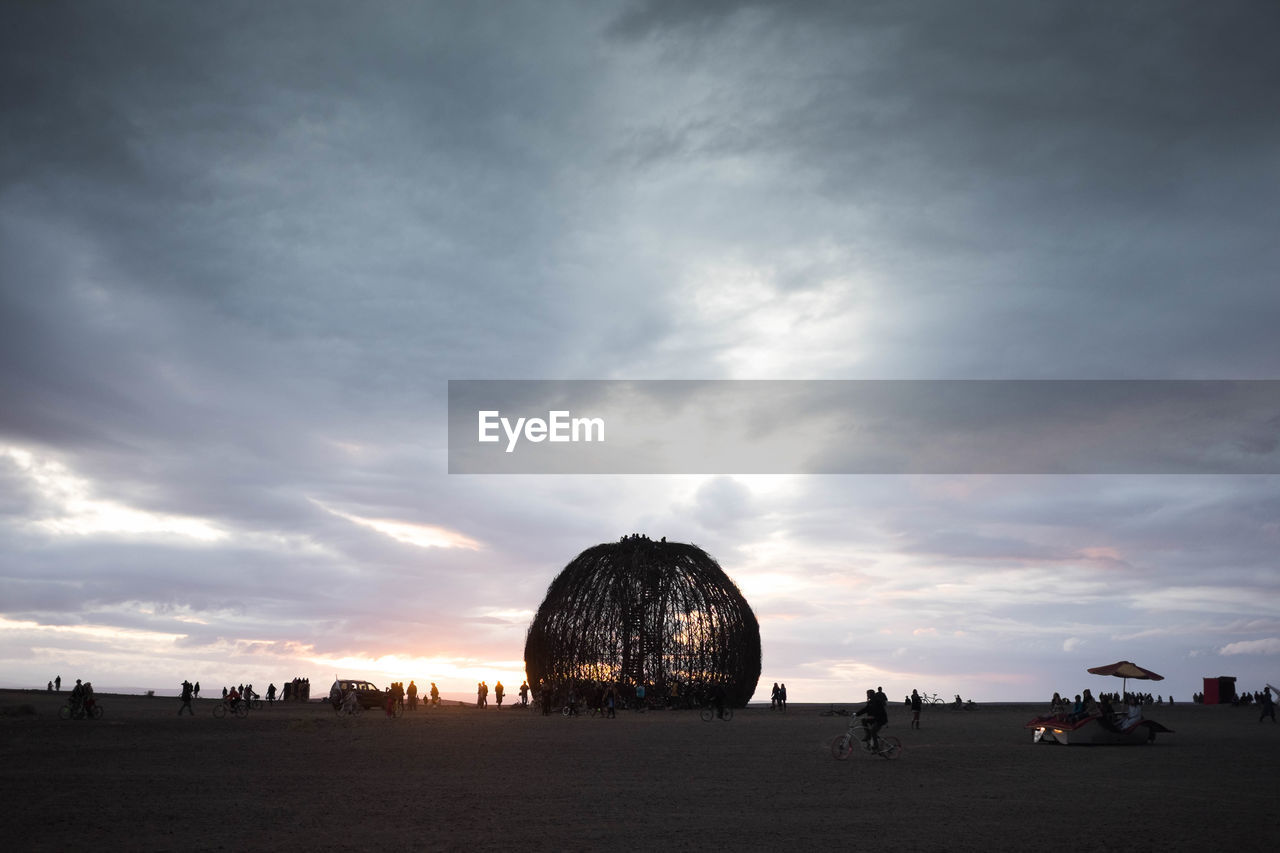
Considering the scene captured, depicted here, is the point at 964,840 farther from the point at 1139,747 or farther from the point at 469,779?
the point at 1139,747

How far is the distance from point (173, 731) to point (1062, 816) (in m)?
21.2

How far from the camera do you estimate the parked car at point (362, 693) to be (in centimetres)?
4312

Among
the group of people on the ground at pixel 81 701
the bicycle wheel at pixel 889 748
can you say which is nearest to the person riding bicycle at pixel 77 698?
the group of people on the ground at pixel 81 701

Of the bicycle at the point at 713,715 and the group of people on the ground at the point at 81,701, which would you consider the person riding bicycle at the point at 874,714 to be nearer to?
the bicycle at the point at 713,715

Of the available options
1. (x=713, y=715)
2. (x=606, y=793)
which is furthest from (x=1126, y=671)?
(x=606, y=793)

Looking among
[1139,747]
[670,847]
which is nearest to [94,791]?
[670,847]

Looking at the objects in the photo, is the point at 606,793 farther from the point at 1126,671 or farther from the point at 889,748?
the point at 1126,671

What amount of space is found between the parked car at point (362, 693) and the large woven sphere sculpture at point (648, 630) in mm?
7555

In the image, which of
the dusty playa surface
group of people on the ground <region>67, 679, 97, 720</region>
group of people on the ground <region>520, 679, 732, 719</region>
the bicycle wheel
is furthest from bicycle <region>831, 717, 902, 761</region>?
group of people on the ground <region>67, 679, 97, 720</region>

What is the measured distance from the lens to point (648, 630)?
134ft

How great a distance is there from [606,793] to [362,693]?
33325 mm

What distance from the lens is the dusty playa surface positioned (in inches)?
418

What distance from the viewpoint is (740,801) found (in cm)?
1352

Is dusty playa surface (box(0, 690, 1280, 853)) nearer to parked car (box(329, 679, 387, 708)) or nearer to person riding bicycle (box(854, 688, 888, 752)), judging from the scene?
person riding bicycle (box(854, 688, 888, 752))
